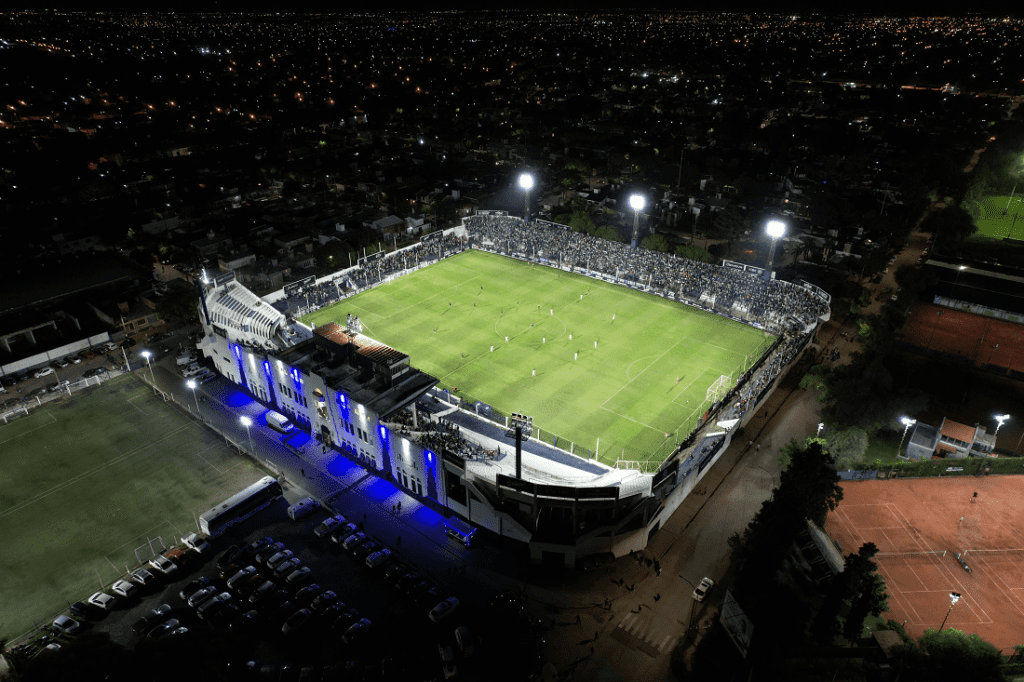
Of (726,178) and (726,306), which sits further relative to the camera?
(726,178)

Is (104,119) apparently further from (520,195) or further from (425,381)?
(425,381)

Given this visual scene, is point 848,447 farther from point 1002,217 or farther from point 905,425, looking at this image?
point 1002,217

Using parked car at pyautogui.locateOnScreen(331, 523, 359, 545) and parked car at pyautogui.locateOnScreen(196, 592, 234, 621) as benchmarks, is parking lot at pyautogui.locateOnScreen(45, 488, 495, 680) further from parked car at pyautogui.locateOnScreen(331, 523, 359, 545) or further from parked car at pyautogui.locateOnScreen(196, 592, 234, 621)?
parked car at pyautogui.locateOnScreen(331, 523, 359, 545)

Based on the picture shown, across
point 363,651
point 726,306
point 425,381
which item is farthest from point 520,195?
point 363,651

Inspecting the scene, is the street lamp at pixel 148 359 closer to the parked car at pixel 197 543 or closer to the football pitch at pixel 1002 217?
the parked car at pixel 197 543

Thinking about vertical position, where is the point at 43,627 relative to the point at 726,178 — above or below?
below

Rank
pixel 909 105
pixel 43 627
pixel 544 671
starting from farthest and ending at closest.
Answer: pixel 909 105 → pixel 43 627 → pixel 544 671
